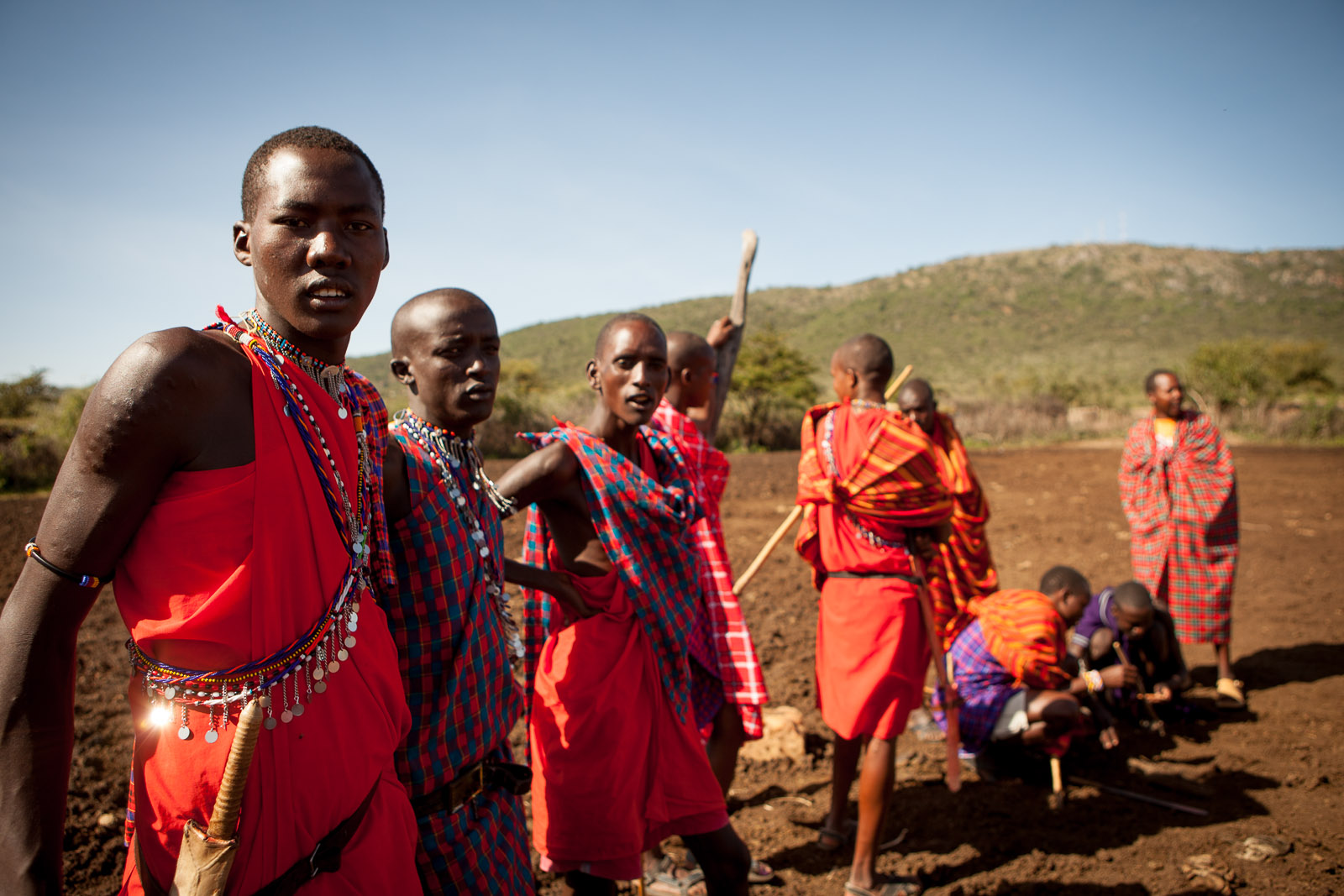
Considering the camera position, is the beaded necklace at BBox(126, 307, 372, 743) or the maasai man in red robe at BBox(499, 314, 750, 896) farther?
the maasai man in red robe at BBox(499, 314, 750, 896)

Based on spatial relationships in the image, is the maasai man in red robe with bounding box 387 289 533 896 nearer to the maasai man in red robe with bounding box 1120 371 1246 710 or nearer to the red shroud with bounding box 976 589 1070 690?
the red shroud with bounding box 976 589 1070 690

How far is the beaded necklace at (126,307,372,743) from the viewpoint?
1182 mm

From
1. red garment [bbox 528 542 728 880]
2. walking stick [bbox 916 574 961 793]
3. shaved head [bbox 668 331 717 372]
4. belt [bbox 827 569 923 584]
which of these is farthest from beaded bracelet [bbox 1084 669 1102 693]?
red garment [bbox 528 542 728 880]

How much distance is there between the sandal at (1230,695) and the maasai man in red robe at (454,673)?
5.07 metres

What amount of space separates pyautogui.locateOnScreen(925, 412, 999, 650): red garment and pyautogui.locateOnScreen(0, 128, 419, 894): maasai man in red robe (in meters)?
3.95

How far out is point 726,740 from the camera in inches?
119

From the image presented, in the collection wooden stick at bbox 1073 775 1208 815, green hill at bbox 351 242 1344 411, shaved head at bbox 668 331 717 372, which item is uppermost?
green hill at bbox 351 242 1344 411

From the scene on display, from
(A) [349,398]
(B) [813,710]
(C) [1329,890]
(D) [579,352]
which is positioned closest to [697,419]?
(B) [813,710]

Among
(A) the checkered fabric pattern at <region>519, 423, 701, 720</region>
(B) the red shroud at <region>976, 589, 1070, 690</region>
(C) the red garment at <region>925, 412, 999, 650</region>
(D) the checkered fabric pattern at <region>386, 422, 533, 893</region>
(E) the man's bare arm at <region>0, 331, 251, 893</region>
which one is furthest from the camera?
(C) the red garment at <region>925, 412, 999, 650</region>

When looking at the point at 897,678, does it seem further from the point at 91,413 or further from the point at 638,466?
the point at 91,413

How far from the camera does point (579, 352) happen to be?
58.5m

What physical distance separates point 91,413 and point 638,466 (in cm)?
186

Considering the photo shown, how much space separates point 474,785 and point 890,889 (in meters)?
1.97

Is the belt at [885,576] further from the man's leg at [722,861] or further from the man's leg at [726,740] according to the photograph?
the man's leg at [722,861]
